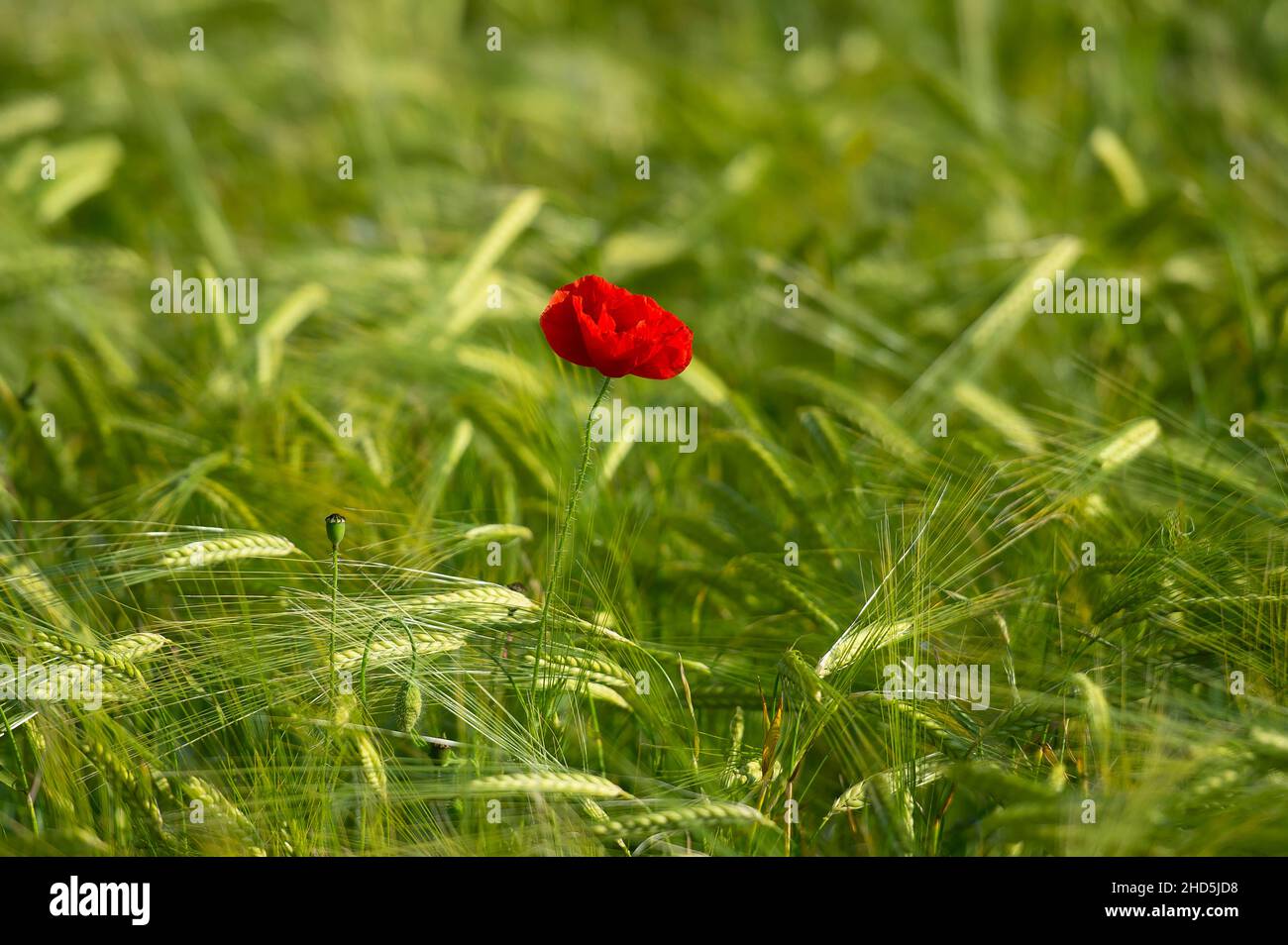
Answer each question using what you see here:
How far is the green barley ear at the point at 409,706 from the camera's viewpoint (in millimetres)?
1141

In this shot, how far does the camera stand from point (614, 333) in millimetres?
1113

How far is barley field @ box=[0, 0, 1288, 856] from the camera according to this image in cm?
117

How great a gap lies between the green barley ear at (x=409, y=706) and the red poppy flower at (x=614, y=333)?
35 cm

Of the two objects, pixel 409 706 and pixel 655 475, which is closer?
pixel 409 706

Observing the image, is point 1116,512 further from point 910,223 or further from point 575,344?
point 910,223

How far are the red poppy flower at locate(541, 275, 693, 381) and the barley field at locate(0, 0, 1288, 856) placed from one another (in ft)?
0.77

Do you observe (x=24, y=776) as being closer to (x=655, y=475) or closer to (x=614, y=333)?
(x=614, y=333)

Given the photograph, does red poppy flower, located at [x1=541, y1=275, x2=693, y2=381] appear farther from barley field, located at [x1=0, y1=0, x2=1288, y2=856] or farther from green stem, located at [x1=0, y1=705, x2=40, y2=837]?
green stem, located at [x1=0, y1=705, x2=40, y2=837]

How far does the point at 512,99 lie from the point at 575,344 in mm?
2004

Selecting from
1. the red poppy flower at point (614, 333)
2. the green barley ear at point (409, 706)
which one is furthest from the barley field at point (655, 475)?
the red poppy flower at point (614, 333)

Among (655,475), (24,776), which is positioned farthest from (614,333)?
(24,776)

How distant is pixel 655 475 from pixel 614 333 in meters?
0.60

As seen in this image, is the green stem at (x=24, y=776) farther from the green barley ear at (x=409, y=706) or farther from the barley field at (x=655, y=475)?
the green barley ear at (x=409, y=706)

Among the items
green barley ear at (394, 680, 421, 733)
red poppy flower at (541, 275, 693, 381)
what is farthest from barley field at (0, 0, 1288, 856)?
red poppy flower at (541, 275, 693, 381)
